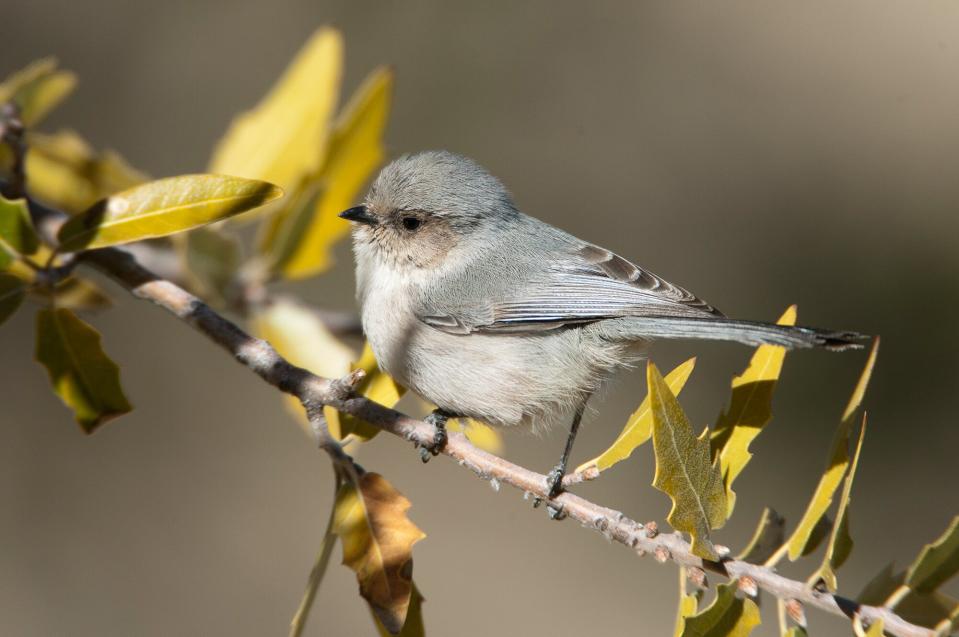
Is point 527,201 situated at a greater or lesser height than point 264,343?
lesser

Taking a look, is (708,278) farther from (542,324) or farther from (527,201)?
(542,324)

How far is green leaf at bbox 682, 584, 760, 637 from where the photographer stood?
1.53m

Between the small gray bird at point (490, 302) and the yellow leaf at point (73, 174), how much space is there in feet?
2.18

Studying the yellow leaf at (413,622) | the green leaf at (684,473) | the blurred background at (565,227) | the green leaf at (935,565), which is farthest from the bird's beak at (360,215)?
the blurred background at (565,227)

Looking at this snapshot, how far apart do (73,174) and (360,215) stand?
836 mm

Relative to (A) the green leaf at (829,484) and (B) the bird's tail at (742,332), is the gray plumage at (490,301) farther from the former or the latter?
(A) the green leaf at (829,484)

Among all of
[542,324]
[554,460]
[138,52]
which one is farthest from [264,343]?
[138,52]

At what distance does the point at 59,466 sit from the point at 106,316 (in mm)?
959

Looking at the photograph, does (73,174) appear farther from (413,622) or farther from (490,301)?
(413,622)

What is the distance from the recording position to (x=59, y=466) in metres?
5.52

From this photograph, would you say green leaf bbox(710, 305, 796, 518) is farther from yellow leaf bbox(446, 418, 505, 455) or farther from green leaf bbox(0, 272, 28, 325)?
green leaf bbox(0, 272, 28, 325)

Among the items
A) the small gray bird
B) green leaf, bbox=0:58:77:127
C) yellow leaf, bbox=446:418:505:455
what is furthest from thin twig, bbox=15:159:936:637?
yellow leaf, bbox=446:418:505:455

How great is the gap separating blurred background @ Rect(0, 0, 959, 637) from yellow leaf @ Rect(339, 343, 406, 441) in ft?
9.83

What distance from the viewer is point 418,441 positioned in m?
1.93
